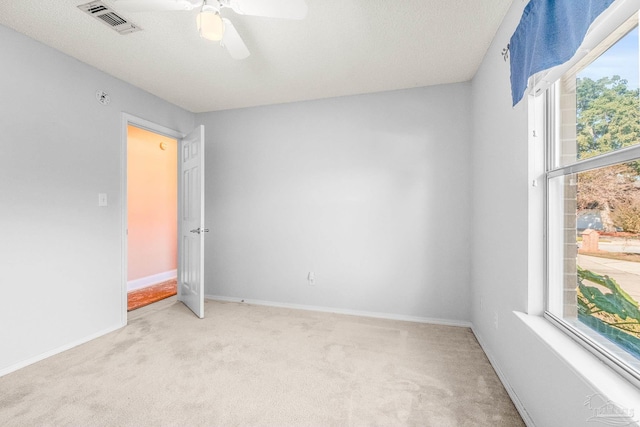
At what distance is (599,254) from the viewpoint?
1.21 meters

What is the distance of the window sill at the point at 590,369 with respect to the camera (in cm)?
94

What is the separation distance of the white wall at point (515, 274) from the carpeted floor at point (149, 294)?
3573 millimetres

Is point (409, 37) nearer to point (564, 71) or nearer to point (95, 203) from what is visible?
point (564, 71)

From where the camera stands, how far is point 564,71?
131 centimetres

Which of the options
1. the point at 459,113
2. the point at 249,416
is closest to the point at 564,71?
the point at 459,113

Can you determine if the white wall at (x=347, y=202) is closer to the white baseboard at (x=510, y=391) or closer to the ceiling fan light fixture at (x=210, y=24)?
the white baseboard at (x=510, y=391)

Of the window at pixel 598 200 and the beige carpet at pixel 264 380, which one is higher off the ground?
the window at pixel 598 200

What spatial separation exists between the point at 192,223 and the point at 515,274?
300cm

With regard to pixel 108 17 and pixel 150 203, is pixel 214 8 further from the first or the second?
pixel 150 203

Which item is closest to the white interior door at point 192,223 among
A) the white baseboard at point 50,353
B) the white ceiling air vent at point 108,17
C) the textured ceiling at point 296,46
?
the textured ceiling at point 296,46

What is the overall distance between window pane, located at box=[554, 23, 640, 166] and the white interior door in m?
2.88

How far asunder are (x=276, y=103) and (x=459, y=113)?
1965 millimetres

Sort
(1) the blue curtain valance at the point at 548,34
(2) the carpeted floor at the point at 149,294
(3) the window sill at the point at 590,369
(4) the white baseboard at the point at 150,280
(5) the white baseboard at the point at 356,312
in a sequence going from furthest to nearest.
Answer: (4) the white baseboard at the point at 150,280
(2) the carpeted floor at the point at 149,294
(5) the white baseboard at the point at 356,312
(1) the blue curtain valance at the point at 548,34
(3) the window sill at the point at 590,369

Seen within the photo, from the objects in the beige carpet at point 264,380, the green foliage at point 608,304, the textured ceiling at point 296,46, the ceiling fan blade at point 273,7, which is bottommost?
the beige carpet at point 264,380
